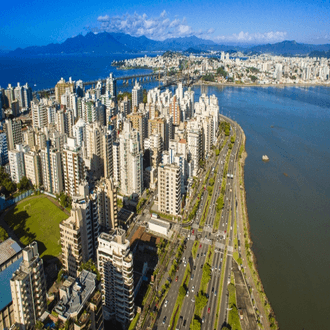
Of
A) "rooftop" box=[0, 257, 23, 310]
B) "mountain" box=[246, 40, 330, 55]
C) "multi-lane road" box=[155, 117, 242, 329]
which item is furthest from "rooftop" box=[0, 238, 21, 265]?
"mountain" box=[246, 40, 330, 55]

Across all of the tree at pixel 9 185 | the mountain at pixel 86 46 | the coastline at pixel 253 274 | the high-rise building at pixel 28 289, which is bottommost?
the coastline at pixel 253 274

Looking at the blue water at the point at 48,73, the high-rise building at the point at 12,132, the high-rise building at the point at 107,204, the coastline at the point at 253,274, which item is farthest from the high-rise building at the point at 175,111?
the blue water at the point at 48,73

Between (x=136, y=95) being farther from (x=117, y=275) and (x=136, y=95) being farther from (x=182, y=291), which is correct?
(x=117, y=275)

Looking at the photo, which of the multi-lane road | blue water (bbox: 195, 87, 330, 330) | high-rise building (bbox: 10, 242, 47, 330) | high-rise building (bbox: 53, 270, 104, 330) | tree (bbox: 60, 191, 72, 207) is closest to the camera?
high-rise building (bbox: 53, 270, 104, 330)

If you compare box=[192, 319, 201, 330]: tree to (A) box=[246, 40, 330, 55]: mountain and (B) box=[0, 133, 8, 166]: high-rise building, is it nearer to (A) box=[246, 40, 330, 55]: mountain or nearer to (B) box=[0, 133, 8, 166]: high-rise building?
(B) box=[0, 133, 8, 166]: high-rise building

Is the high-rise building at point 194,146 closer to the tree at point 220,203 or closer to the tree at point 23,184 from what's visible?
the tree at point 220,203

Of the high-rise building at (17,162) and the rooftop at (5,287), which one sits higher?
the high-rise building at (17,162)
